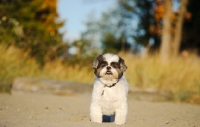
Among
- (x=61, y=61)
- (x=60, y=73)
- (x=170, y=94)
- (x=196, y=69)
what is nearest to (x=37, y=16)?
(x=61, y=61)

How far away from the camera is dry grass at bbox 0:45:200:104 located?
12.9 meters

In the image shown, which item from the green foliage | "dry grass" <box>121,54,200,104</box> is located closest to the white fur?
"dry grass" <box>121,54,200,104</box>

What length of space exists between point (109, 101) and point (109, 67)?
51cm

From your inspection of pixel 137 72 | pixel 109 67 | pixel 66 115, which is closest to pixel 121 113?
pixel 109 67

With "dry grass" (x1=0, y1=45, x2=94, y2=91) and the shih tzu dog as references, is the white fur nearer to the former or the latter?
the shih tzu dog

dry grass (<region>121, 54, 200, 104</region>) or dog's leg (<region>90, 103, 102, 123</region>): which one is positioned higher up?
dry grass (<region>121, 54, 200, 104</region>)

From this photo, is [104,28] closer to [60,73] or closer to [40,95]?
[60,73]

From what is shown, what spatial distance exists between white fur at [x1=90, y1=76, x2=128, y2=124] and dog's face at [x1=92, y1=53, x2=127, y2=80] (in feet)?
0.53

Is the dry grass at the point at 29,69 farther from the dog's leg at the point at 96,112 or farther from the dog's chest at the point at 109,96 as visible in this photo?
the dog's chest at the point at 109,96

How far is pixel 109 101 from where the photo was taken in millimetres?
Result: 6008

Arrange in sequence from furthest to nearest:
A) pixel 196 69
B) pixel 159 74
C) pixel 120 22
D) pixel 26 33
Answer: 1. pixel 120 22
2. pixel 26 33
3. pixel 196 69
4. pixel 159 74

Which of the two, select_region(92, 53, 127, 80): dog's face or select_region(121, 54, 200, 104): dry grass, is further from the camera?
select_region(121, 54, 200, 104): dry grass

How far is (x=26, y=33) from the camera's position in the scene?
17.3 meters

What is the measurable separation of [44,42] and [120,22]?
1899cm
